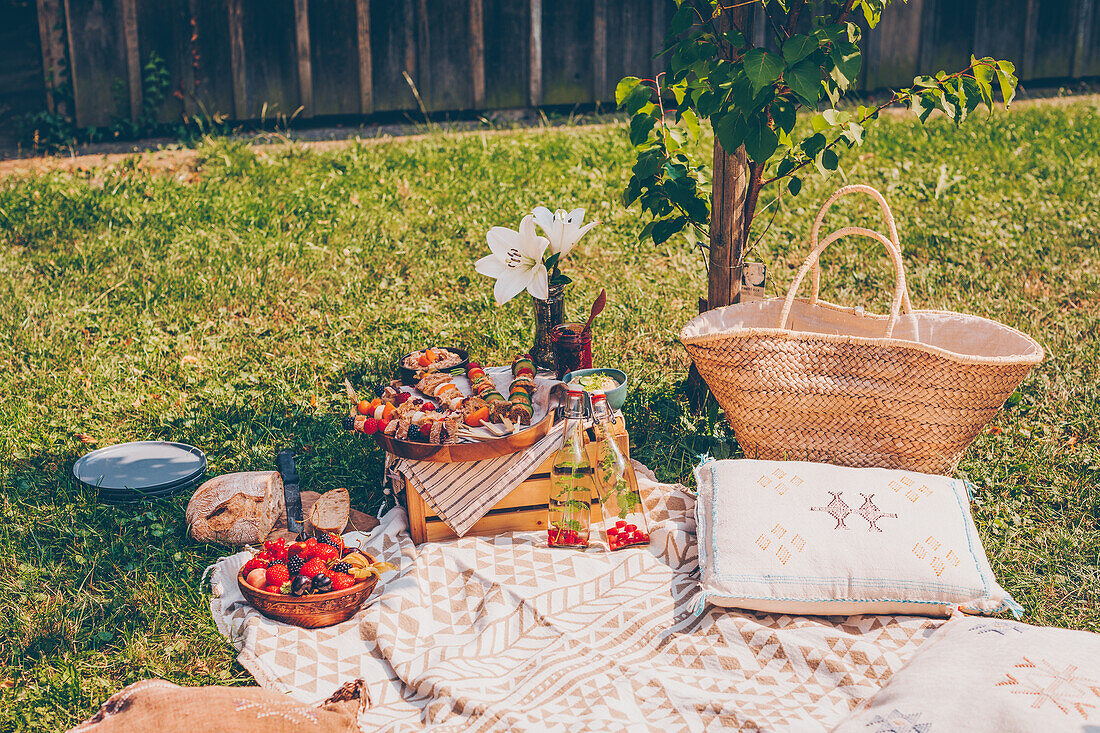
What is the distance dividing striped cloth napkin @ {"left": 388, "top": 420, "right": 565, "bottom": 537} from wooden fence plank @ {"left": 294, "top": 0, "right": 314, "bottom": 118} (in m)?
5.14

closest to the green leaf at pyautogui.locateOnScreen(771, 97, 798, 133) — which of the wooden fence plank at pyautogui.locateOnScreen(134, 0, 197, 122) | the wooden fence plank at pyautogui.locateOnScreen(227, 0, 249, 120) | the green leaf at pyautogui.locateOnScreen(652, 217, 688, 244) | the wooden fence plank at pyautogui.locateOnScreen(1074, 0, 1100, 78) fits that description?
the green leaf at pyautogui.locateOnScreen(652, 217, 688, 244)

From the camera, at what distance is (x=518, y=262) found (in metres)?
3.62

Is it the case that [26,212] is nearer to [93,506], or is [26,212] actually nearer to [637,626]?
[93,506]

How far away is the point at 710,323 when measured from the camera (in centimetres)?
379

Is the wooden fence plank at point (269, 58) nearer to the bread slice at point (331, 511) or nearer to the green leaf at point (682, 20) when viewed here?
the green leaf at point (682, 20)

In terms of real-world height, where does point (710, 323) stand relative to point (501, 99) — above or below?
below

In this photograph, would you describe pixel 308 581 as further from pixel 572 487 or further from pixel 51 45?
pixel 51 45

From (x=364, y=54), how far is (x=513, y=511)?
5364 mm

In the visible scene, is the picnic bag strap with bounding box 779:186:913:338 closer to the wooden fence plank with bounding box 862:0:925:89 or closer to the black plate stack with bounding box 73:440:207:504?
the black plate stack with bounding box 73:440:207:504

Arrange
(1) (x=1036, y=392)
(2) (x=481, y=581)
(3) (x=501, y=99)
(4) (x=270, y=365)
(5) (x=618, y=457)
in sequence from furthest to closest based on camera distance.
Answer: (3) (x=501, y=99), (4) (x=270, y=365), (1) (x=1036, y=392), (5) (x=618, y=457), (2) (x=481, y=581)

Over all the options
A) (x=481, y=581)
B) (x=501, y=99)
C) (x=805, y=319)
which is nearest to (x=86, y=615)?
(x=481, y=581)

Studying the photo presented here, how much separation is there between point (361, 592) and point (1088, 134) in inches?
279

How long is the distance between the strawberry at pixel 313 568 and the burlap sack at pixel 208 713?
61 centimetres

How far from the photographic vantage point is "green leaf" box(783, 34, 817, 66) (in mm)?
3086
